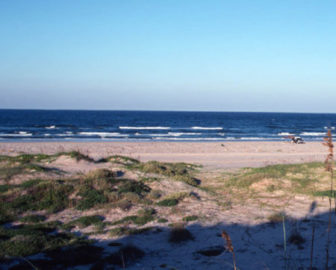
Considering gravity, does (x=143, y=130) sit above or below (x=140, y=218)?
above

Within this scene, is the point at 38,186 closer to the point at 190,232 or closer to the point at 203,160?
the point at 190,232

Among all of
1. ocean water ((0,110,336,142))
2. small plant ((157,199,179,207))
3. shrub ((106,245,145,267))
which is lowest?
shrub ((106,245,145,267))

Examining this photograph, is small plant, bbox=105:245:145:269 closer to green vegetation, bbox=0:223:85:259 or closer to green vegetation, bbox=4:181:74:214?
green vegetation, bbox=0:223:85:259

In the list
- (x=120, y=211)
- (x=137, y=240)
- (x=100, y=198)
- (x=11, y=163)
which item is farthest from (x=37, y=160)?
(x=137, y=240)

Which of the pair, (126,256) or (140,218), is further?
(140,218)

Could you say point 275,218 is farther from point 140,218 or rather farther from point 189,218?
point 140,218

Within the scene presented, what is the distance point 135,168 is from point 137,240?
6818mm

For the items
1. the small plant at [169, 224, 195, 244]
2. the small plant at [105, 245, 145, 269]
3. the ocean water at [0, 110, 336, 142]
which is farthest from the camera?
the ocean water at [0, 110, 336, 142]

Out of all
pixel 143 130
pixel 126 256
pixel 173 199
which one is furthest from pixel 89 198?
pixel 143 130

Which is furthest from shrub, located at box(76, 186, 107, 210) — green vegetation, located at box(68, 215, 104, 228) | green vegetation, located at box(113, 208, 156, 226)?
green vegetation, located at box(113, 208, 156, 226)

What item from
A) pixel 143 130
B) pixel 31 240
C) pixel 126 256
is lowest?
pixel 126 256

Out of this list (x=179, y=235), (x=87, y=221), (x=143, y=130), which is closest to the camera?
(x=179, y=235)

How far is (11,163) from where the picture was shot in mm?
13234

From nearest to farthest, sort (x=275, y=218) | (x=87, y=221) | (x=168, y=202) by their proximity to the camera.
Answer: (x=87, y=221) < (x=275, y=218) < (x=168, y=202)
